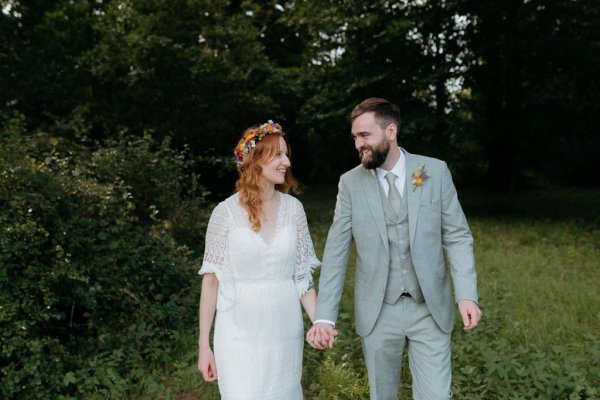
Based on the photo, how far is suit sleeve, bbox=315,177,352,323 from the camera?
322 cm

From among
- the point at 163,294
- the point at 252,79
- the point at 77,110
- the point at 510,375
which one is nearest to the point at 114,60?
the point at 77,110

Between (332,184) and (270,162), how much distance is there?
22978mm

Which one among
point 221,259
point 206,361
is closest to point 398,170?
point 221,259

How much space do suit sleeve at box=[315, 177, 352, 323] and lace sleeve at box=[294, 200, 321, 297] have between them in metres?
0.08

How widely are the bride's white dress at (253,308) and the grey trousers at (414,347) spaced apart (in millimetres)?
424

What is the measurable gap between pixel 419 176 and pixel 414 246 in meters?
0.36

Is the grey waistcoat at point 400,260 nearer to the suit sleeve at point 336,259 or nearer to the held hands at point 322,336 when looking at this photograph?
the suit sleeve at point 336,259

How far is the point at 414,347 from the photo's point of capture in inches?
126

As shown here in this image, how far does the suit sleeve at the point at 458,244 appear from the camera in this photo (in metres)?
3.07

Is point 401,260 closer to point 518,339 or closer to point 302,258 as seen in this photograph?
point 302,258

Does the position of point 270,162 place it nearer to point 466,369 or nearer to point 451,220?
point 451,220

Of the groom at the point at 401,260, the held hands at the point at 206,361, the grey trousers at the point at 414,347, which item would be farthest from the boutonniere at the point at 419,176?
the held hands at the point at 206,361

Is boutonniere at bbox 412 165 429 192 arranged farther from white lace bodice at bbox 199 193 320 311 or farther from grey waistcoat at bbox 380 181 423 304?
white lace bodice at bbox 199 193 320 311

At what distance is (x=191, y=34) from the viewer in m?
13.5
